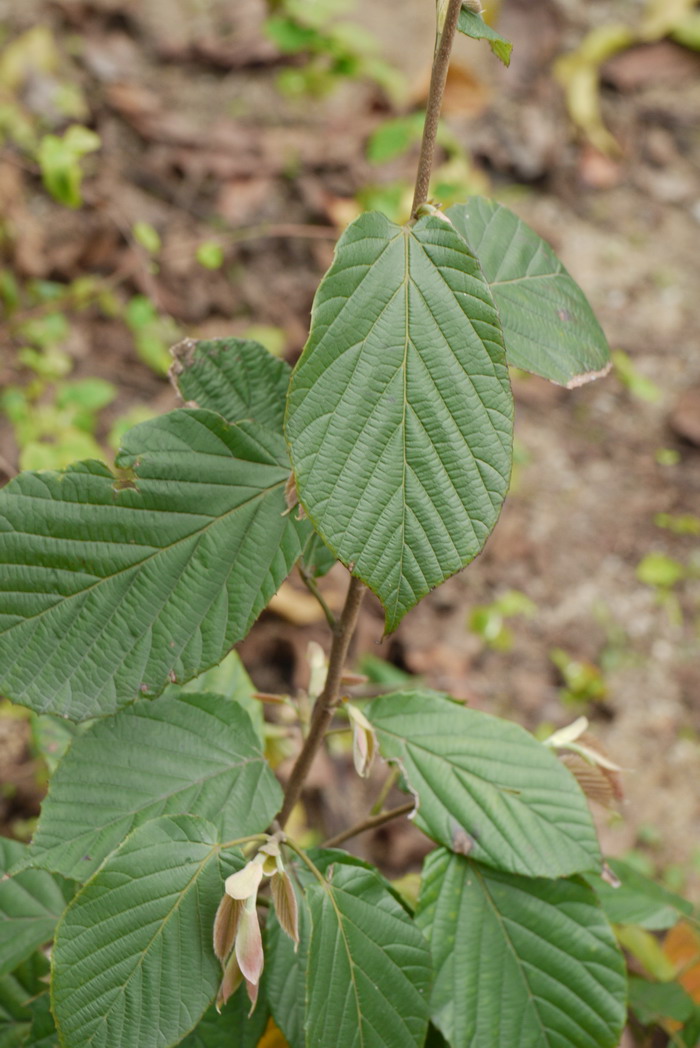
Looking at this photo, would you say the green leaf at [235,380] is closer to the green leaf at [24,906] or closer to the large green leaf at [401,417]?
the large green leaf at [401,417]

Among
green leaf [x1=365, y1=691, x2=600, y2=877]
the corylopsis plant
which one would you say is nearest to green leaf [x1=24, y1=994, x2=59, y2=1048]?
the corylopsis plant

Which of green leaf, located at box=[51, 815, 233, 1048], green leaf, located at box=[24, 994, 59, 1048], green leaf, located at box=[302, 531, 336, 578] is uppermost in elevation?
green leaf, located at box=[302, 531, 336, 578]

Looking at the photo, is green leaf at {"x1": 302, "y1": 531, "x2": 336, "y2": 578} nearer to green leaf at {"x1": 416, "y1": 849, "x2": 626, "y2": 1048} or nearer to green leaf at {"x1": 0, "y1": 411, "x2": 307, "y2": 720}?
green leaf at {"x1": 0, "y1": 411, "x2": 307, "y2": 720}

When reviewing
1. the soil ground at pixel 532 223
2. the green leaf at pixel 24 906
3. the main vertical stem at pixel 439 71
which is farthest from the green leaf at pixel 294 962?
the soil ground at pixel 532 223

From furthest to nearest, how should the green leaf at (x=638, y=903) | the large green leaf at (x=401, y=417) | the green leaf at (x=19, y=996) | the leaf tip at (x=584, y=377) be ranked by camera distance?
the green leaf at (x=638, y=903)
the green leaf at (x=19, y=996)
the leaf tip at (x=584, y=377)
the large green leaf at (x=401, y=417)

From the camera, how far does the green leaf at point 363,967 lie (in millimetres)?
813

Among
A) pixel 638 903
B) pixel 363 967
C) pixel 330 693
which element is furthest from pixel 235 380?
pixel 638 903

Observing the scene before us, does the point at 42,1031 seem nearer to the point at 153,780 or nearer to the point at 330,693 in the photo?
the point at 153,780

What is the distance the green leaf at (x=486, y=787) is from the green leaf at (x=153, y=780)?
0.47ft

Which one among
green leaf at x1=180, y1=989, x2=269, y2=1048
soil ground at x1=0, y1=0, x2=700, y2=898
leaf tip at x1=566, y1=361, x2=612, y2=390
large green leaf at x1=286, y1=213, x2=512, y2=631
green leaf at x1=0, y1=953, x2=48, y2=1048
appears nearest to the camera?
large green leaf at x1=286, y1=213, x2=512, y2=631

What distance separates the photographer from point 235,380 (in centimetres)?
88

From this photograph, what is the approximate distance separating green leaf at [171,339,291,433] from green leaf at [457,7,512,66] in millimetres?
326

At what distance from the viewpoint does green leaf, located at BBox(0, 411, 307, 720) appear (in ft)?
2.56

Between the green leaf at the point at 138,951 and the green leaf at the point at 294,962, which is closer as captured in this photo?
the green leaf at the point at 138,951
